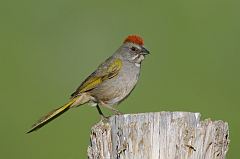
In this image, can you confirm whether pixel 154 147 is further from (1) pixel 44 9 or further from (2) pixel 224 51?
(1) pixel 44 9

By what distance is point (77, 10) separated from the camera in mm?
16812

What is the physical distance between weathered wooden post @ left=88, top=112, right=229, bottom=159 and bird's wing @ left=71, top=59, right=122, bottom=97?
118 inches

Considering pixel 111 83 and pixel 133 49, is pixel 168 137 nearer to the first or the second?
pixel 111 83

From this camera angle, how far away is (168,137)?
5688mm

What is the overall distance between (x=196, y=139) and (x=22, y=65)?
916 centimetres

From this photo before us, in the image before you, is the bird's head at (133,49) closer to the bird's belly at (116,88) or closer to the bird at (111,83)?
the bird at (111,83)

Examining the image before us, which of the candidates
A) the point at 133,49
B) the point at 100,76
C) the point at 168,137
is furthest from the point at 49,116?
the point at 168,137

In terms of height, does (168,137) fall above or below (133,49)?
below

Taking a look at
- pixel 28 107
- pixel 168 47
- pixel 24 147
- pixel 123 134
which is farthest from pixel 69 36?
pixel 123 134

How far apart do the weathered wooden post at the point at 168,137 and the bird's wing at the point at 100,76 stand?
9.81 feet

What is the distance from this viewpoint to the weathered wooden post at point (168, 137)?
5.69 metres

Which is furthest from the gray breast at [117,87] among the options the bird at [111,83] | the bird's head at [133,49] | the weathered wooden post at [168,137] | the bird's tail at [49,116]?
the weathered wooden post at [168,137]

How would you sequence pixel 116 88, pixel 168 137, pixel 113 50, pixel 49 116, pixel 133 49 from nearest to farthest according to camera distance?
pixel 168 137 → pixel 49 116 → pixel 116 88 → pixel 133 49 → pixel 113 50

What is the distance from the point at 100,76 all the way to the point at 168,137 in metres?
3.29
